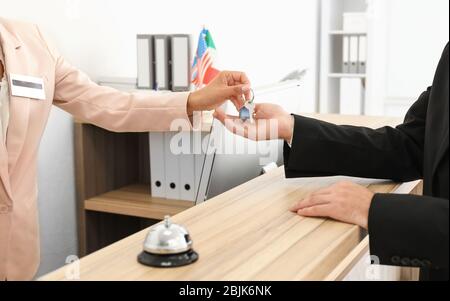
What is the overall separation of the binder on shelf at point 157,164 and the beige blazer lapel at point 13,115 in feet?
2.74

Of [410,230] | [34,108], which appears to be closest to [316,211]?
[410,230]

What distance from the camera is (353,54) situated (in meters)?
6.18

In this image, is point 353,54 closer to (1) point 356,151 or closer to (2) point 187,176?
(2) point 187,176

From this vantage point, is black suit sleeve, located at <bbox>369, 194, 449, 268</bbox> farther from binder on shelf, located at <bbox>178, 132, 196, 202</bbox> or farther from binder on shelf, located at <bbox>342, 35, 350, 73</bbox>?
binder on shelf, located at <bbox>342, 35, 350, 73</bbox>

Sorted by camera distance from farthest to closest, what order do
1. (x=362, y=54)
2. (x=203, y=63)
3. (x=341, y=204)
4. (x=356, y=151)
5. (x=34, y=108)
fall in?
(x=362, y=54) → (x=203, y=63) → (x=34, y=108) → (x=356, y=151) → (x=341, y=204)

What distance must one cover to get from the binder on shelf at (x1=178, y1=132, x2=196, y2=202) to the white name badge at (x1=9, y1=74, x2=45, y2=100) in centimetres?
84

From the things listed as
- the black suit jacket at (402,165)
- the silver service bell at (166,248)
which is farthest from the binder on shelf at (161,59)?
the silver service bell at (166,248)

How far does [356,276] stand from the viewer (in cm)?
152

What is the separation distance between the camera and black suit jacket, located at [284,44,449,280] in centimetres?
127

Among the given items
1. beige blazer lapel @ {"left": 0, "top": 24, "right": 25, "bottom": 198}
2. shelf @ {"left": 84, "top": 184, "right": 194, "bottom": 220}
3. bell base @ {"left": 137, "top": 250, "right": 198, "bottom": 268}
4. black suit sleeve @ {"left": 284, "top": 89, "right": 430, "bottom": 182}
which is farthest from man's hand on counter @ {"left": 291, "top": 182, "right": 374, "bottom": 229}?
shelf @ {"left": 84, "top": 184, "right": 194, "bottom": 220}

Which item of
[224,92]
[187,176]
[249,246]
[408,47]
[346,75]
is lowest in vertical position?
[187,176]

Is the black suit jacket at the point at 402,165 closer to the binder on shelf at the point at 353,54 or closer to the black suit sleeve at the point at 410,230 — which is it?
the black suit sleeve at the point at 410,230

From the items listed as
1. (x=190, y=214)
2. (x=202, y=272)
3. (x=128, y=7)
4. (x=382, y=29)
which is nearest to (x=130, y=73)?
(x=128, y=7)

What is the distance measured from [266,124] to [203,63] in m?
1.26
